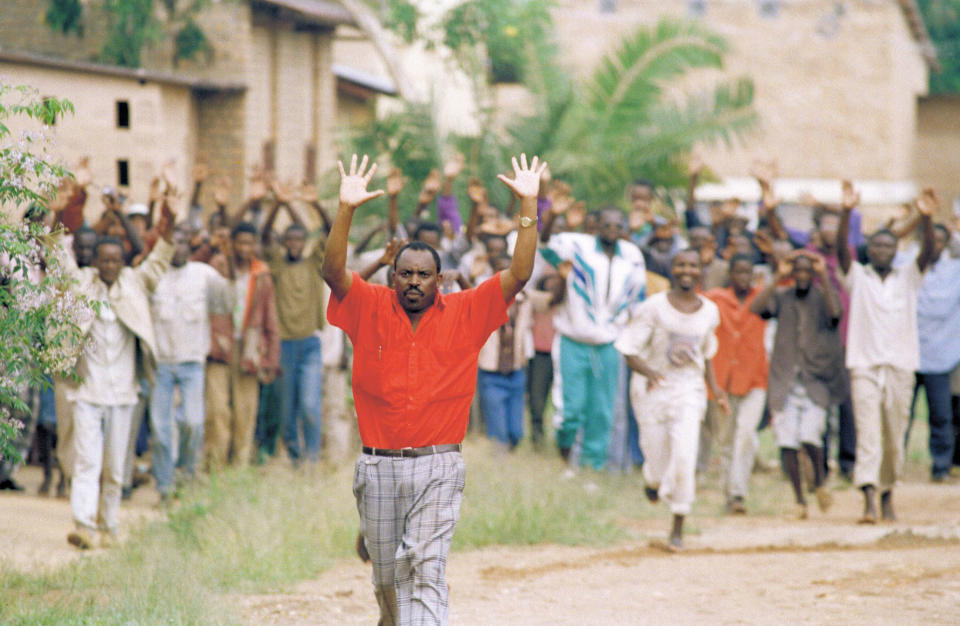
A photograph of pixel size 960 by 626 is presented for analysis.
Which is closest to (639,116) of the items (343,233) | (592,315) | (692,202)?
(692,202)

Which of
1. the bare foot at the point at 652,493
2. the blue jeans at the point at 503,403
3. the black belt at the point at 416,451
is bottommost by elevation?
the bare foot at the point at 652,493

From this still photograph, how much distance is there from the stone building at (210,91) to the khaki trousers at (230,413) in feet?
6.62

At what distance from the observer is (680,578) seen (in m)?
7.64

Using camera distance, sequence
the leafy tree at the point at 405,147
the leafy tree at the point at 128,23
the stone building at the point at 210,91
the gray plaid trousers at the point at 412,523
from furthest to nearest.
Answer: the leafy tree at the point at 405,147 < the leafy tree at the point at 128,23 < the stone building at the point at 210,91 < the gray plaid trousers at the point at 412,523

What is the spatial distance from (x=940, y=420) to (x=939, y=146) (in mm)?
20650

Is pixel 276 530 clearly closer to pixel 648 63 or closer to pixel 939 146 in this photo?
pixel 648 63

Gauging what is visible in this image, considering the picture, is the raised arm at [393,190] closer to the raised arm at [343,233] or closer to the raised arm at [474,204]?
the raised arm at [474,204]

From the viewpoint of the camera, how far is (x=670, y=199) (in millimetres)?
16391

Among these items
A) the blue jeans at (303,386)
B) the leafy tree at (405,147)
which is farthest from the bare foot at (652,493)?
→ the leafy tree at (405,147)

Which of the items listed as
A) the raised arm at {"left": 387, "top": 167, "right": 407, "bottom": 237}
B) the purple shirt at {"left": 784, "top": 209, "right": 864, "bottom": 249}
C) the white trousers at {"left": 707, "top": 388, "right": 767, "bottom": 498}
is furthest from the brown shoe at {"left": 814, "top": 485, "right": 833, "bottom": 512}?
the raised arm at {"left": 387, "top": 167, "right": 407, "bottom": 237}

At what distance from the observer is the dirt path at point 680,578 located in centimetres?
682

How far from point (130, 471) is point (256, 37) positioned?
327 inches

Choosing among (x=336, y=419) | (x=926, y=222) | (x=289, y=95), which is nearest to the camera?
(x=926, y=222)

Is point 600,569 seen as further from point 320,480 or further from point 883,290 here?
point 883,290
